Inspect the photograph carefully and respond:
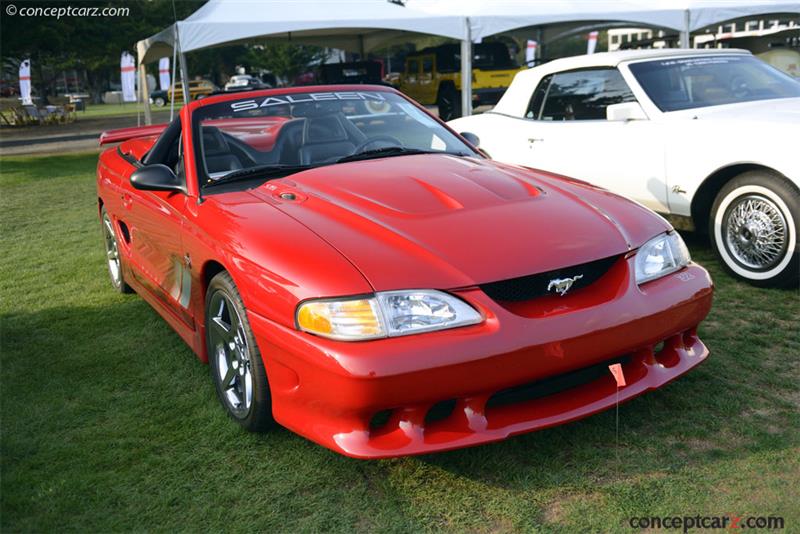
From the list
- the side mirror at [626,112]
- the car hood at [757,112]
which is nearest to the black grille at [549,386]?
the car hood at [757,112]

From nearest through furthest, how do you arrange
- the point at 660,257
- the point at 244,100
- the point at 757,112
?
1. the point at 660,257
2. the point at 244,100
3. the point at 757,112

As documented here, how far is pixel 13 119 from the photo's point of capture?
1096 inches

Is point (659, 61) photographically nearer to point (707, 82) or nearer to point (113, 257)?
point (707, 82)

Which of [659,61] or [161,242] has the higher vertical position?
[659,61]

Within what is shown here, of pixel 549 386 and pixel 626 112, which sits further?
pixel 626 112

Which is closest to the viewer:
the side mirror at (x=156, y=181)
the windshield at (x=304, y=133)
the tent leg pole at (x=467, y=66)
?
the side mirror at (x=156, y=181)

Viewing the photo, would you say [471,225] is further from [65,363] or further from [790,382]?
[65,363]

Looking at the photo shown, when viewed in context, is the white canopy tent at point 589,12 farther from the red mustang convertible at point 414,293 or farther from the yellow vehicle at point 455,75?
the red mustang convertible at point 414,293

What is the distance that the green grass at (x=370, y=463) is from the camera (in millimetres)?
2416

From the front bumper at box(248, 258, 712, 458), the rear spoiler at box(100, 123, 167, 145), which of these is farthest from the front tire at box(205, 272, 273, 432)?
the rear spoiler at box(100, 123, 167, 145)

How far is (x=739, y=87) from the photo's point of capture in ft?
17.7

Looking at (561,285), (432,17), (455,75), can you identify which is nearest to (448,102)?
(455,75)

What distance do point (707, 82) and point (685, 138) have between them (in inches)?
32.4

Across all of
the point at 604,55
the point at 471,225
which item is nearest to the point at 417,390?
the point at 471,225
